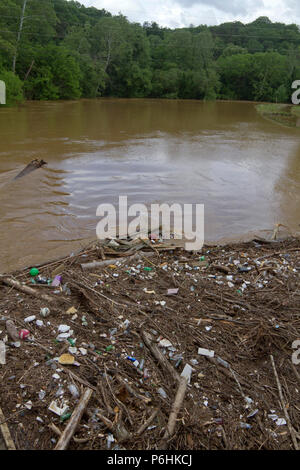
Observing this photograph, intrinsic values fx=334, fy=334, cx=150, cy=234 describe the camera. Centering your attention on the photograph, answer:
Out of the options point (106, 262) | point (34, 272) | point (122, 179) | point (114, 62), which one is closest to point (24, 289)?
point (34, 272)

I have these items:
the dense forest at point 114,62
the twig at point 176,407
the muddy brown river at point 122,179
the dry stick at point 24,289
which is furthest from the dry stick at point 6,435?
the dense forest at point 114,62

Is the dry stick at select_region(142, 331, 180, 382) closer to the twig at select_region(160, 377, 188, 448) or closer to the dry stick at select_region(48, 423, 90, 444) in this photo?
the twig at select_region(160, 377, 188, 448)

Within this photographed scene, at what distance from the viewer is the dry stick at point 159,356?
10.4 ft

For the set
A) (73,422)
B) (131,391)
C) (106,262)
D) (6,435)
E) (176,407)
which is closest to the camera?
(6,435)

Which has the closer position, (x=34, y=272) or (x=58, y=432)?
(x=58, y=432)

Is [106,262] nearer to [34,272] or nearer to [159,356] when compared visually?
[34,272]

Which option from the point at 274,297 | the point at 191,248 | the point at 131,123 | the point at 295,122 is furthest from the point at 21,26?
the point at 274,297

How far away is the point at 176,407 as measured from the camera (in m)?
2.84

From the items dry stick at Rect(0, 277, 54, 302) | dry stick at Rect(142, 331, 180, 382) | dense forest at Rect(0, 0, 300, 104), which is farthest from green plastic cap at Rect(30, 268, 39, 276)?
dense forest at Rect(0, 0, 300, 104)

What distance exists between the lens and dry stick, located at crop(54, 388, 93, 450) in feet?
8.17

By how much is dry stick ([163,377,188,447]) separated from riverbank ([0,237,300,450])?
1 centimetres

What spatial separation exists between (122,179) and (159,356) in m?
7.86

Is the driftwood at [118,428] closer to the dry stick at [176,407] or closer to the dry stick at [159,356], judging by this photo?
the dry stick at [176,407]

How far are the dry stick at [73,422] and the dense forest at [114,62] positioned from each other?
86.3 ft
